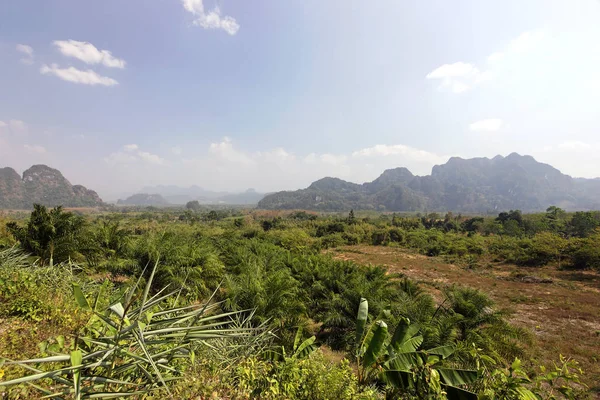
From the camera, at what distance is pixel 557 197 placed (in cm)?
18475

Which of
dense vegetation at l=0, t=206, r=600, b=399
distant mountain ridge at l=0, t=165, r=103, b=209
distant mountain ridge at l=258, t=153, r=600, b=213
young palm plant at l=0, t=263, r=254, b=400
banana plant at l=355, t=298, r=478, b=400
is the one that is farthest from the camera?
distant mountain ridge at l=258, t=153, r=600, b=213

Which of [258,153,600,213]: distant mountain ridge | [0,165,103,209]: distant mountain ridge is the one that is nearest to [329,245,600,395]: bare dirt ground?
[258,153,600,213]: distant mountain ridge

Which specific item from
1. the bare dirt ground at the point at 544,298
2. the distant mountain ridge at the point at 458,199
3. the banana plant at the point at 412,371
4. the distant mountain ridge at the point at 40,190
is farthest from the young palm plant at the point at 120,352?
the distant mountain ridge at the point at 40,190

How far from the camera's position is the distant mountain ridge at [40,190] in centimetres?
12275

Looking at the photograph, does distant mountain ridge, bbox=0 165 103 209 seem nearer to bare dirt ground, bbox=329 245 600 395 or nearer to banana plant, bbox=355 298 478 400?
bare dirt ground, bbox=329 245 600 395

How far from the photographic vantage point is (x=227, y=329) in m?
1.77

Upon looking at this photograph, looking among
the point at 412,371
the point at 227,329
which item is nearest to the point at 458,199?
the point at 412,371

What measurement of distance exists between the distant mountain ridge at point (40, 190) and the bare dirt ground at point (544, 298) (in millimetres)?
158255

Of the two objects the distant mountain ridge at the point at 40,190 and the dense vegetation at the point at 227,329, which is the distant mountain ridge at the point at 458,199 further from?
the dense vegetation at the point at 227,329

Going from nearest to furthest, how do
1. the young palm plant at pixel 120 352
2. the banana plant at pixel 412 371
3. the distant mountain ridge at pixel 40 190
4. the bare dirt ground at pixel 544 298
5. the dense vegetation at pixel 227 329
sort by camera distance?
the young palm plant at pixel 120 352
the dense vegetation at pixel 227 329
the banana plant at pixel 412 371
the bare dirt ground at pixel 544 298
the distant mountain ridge at pixel 40 190

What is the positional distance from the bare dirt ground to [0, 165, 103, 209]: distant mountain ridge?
519 feet

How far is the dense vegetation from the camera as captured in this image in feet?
6.16

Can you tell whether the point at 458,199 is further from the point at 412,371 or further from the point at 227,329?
the point at 227,329

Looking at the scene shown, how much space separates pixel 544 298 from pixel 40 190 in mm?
202314
